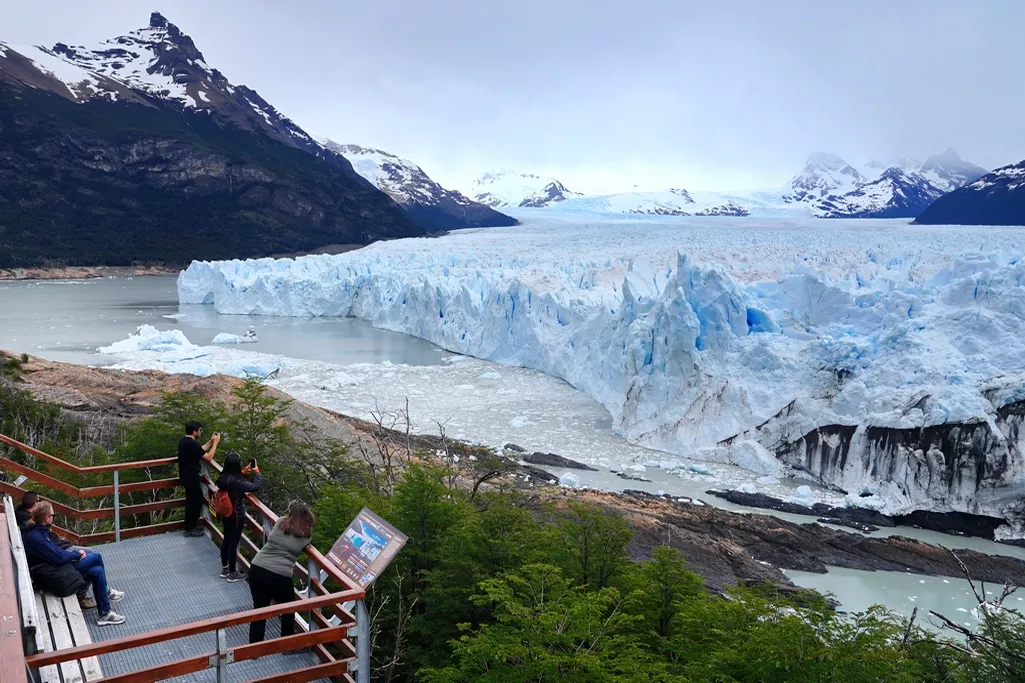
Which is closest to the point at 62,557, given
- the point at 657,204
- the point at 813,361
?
the point at 813,361

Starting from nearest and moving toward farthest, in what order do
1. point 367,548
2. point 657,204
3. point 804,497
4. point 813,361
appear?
point 367,548, point 804,497, point 813,361, point 657,204

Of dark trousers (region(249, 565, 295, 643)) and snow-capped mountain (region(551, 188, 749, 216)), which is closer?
dark trousers (region(249, 565, 295, 643))

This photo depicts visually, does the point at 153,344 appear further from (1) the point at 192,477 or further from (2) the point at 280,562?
(2) the point at 280,562

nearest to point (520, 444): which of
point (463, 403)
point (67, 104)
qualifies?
point (463, 403)

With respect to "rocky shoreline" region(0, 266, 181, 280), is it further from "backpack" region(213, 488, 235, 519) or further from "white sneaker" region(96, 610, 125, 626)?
"white sneaker" region(96, 610, 125, 626)

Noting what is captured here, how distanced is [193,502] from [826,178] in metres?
156

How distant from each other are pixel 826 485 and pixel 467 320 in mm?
14651

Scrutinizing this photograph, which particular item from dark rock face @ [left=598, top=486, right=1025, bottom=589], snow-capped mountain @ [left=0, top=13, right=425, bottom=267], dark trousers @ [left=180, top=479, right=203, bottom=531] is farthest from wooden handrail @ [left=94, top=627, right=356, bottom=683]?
snow-capped mountain @ [left=0, top=13, right=425, bottom=267]

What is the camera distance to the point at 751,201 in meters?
92.6

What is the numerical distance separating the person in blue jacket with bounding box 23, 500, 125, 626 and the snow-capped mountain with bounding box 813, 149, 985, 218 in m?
91.2

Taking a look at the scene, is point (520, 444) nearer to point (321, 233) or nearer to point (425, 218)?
point (321, 233)

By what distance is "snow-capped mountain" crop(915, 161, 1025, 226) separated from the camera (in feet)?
171

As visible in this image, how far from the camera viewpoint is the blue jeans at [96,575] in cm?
334

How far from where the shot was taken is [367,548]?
120 inches
